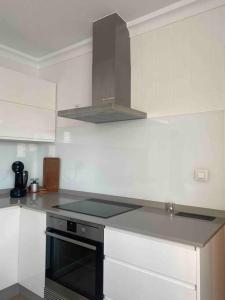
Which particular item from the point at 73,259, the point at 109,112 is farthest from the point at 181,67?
the point at 73,259

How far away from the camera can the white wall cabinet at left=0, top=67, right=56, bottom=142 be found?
85.2 inches

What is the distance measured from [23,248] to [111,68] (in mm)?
1651

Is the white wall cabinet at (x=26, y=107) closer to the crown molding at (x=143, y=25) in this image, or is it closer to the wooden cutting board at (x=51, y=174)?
the wooden cutting board at (x=51, y=174)

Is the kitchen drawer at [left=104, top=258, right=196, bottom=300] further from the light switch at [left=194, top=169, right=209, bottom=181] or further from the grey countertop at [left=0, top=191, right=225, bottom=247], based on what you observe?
the light switch at [left=194, top=169, right=209, bottom=181]

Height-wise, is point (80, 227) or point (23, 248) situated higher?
point (80, 227)

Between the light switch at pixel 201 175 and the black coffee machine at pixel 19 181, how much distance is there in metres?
1.65

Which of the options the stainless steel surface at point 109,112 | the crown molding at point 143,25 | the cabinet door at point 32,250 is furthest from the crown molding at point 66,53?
the cabinet door at point 32,250

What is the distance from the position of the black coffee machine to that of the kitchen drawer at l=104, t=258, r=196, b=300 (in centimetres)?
126

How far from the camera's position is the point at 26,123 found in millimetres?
2324

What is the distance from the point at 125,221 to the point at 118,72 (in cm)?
118

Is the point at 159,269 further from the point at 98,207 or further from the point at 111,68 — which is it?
the point at 111,68

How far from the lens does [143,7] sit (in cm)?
179

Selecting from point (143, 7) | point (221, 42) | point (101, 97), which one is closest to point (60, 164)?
point (101, 97)

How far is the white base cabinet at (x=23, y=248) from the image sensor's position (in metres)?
1.80
